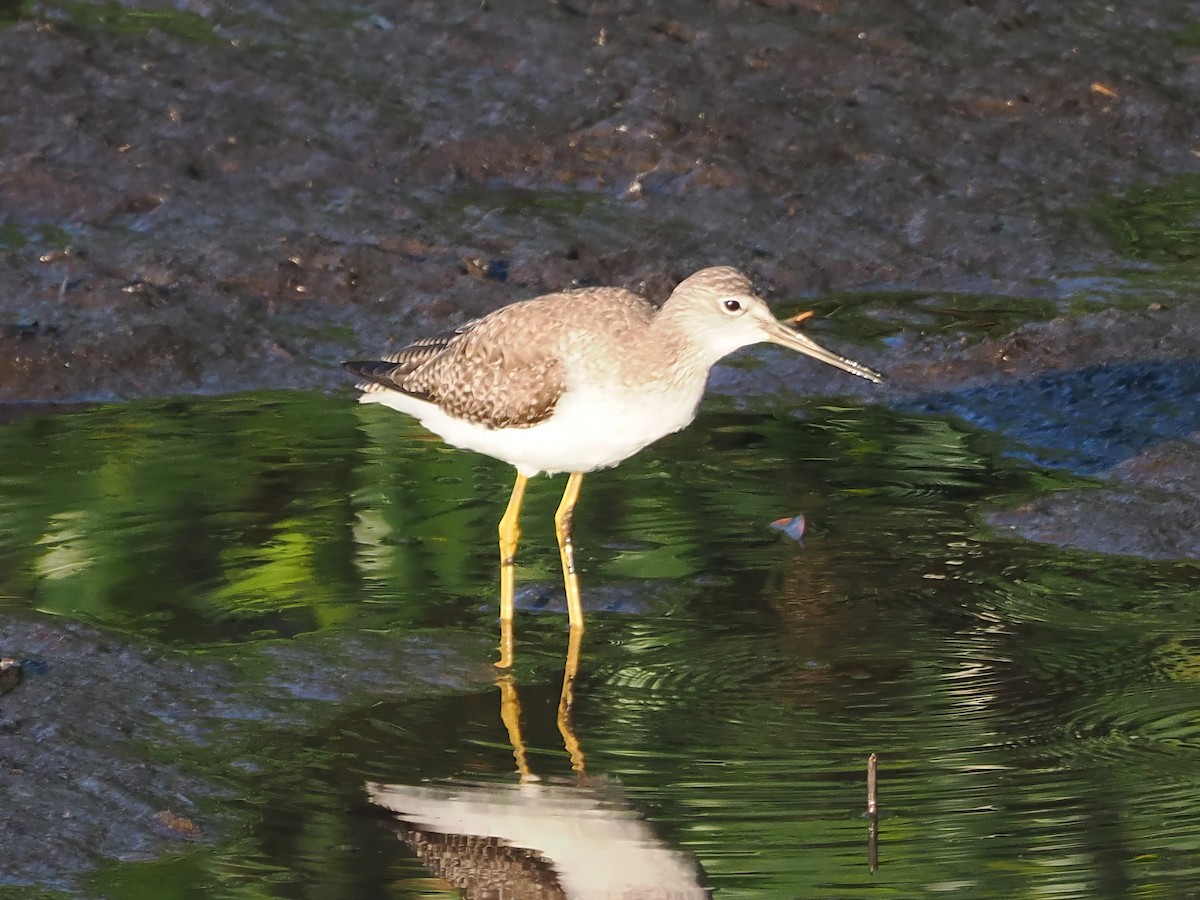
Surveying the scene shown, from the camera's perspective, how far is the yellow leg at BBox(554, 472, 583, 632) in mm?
6539

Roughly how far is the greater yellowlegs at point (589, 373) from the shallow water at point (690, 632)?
1.65ft

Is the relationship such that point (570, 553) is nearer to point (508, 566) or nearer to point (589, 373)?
point (508, 566)

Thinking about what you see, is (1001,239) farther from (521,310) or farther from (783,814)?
(783,814)

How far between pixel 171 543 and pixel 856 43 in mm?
6310

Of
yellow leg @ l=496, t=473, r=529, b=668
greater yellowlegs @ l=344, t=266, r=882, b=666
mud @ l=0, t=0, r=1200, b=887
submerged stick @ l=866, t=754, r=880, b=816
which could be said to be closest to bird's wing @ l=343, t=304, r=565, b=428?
greater yellowlegs @ l=344, t=266, r=882, b=666

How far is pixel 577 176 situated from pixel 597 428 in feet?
14.6

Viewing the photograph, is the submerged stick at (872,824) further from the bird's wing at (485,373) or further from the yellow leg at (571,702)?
the bird's wing at (485,373)

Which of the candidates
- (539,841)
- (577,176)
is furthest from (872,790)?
(577,176)

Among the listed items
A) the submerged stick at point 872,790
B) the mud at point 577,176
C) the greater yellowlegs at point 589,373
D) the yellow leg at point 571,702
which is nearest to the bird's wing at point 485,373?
the greater yellowlegs at point 589,373

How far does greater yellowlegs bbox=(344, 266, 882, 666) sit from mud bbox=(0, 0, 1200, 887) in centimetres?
202

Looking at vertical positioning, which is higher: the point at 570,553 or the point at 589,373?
the point at 589,373

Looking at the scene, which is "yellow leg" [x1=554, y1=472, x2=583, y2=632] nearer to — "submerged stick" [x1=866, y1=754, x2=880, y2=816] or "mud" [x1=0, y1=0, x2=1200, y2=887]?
"submerged stick" [x1=866, y1=754, x2=880, y2=816]

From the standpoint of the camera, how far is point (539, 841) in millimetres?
5066

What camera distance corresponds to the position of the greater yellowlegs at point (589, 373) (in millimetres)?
6535
